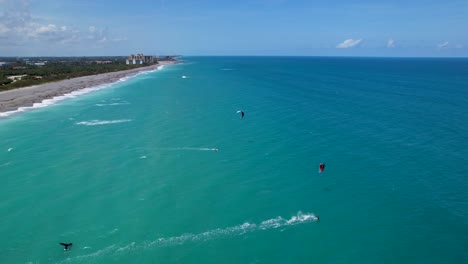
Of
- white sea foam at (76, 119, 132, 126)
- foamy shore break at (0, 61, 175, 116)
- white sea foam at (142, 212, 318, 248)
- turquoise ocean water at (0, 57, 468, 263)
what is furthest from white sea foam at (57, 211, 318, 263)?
foamy shore break at (0, 61, 175, 116)

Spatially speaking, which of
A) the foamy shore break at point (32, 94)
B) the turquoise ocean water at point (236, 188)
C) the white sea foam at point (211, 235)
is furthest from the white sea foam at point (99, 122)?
the white sea foam at point (211, 235)

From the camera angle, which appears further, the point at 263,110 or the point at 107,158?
the point at 263,110

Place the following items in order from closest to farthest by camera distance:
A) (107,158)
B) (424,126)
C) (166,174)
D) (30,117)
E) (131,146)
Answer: (166,174) < (107,158) < (131,146) < (424,126) < (30,117)

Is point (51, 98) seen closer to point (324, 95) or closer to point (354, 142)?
point (324, 95)

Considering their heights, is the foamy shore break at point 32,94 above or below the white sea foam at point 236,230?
above

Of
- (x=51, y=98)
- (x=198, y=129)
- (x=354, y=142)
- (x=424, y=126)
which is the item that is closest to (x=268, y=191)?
(x=354, y=142)

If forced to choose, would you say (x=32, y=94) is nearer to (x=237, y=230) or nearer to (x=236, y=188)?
(x=236, y=188)

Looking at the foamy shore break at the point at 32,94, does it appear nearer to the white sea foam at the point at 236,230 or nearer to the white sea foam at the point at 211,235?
the white sea foam at the point at 211,235

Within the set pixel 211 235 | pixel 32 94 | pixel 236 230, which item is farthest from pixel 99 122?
pixel 236 230
